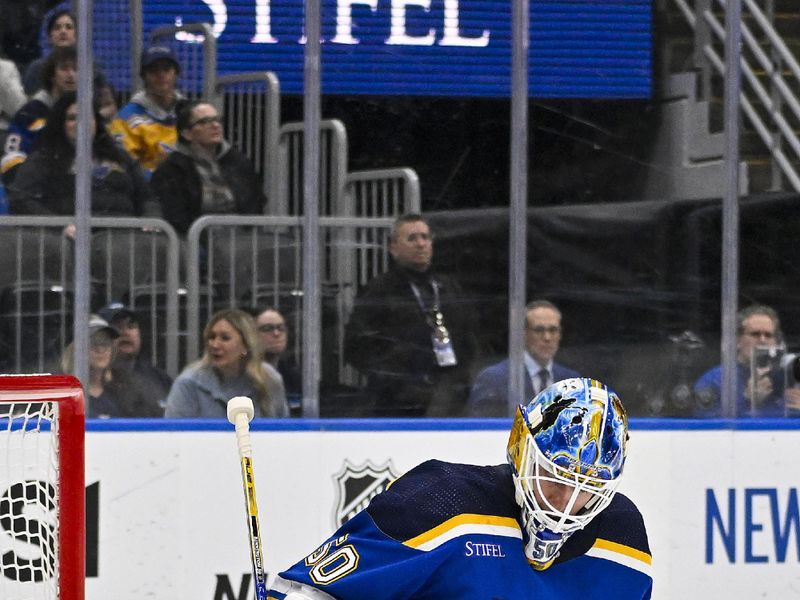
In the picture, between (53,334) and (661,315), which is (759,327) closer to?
(661,315)

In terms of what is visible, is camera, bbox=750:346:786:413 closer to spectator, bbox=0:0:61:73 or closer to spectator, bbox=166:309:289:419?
spectator, bbox=166:309:289:419

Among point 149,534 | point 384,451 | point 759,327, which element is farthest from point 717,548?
point 149,534

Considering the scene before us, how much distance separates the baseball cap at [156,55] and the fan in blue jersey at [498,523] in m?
2.65

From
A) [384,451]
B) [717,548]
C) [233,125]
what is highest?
[233,125]

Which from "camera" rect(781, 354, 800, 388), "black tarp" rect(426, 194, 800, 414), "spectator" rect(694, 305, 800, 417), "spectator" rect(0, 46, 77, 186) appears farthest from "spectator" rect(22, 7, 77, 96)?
"camera" rect(781, 354, 800, 388)

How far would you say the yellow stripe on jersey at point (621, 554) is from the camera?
266 centimetres

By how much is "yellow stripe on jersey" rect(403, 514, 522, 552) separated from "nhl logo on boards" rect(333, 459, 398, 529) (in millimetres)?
2306

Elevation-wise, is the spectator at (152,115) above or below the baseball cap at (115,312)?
above

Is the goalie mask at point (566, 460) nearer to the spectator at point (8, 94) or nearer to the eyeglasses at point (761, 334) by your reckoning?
the spectator at point (8, 94)

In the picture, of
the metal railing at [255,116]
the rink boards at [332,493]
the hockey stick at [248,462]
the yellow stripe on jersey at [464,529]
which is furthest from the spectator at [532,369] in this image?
the yellow stripe on jersey at [464,529]

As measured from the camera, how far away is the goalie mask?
252 centimetres

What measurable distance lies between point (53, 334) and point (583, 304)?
166cm

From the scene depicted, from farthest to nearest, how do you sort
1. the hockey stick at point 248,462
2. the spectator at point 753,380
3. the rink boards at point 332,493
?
the spectator at point 753,380, the rink boards at point 332,493, the hockey stick at point 248,462

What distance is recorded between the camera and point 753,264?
5281mm
